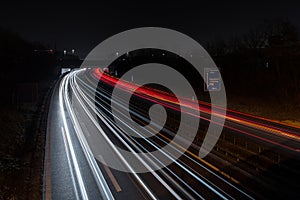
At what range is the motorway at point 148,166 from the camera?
38.2ft

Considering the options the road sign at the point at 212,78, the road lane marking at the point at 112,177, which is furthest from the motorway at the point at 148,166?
Result: the road sign at the point at 212,78

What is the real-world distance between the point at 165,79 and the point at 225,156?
5137 cm

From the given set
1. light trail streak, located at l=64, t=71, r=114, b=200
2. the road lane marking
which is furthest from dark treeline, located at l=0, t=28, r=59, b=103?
the road lane marking

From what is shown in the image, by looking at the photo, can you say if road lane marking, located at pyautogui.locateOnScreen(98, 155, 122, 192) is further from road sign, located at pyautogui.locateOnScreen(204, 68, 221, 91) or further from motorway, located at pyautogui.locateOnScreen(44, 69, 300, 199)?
road sign, located at pyautogui.locateOnScreen(204, 68, 221, 91)

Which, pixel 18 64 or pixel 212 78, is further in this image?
pixel 18 64

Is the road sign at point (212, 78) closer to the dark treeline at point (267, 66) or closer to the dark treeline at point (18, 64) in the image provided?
the dark treeline at point (267, 66)

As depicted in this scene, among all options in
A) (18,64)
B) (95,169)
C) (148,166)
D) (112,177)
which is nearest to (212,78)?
(148,166)

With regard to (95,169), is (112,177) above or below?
below

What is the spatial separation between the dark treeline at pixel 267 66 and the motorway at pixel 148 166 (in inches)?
712

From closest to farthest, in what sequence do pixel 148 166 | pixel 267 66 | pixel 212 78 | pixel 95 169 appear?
1. pixel 95 169
2. pixel 148 166
3. pixel 212 78
4. pixel 267 66

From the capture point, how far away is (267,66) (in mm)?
47938

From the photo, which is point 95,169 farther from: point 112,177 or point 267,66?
point 267,66

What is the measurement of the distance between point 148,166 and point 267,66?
132 feet

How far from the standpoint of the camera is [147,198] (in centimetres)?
1125
